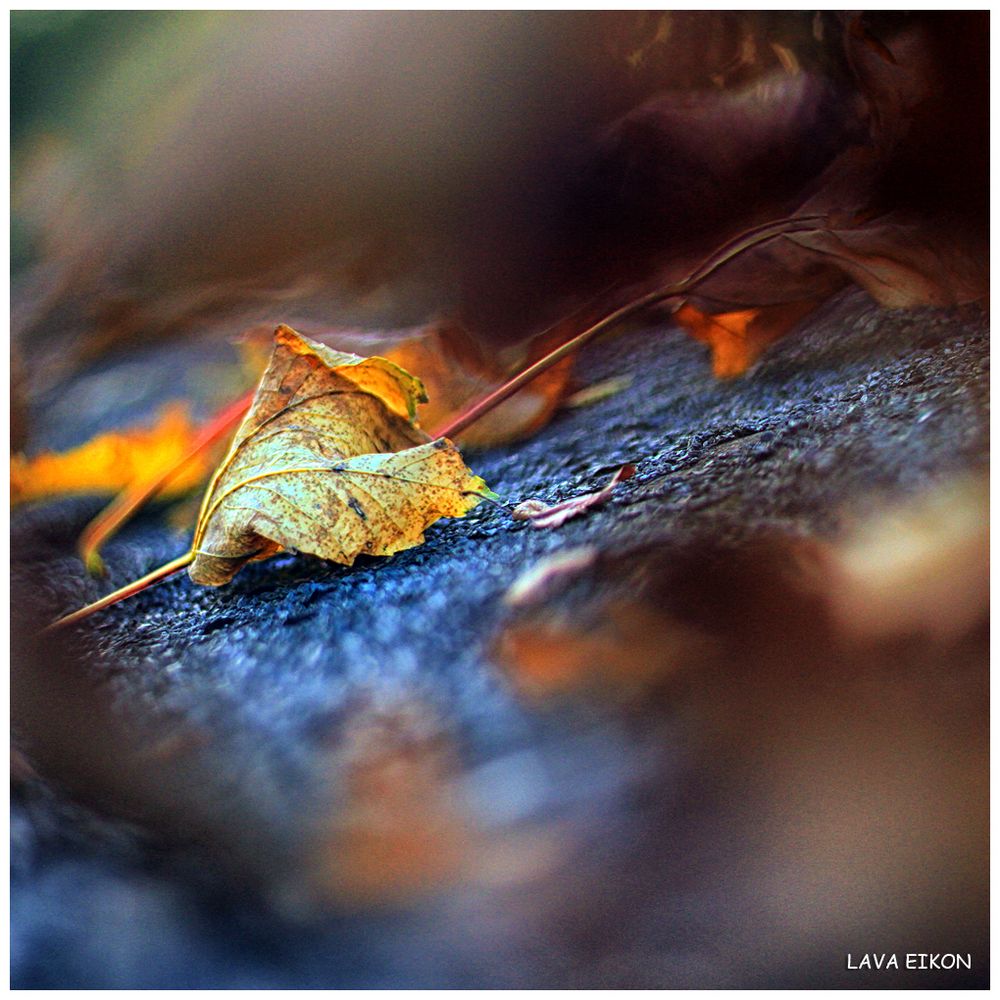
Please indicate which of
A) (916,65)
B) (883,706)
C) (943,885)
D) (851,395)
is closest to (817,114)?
(916,65)

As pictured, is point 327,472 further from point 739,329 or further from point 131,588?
point 739,329

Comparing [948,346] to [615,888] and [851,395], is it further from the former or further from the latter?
[615,888]

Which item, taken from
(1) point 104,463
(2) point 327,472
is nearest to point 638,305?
(2) point 327,472

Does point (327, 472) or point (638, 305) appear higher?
point (638, 305)

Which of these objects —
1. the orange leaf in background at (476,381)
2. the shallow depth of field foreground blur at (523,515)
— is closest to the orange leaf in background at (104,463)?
the shallow depth of field foreground blur at (523,515)

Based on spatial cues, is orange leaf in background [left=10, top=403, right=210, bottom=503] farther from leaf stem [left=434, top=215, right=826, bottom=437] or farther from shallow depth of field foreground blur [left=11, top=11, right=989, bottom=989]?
leaf stem [left=434, top=215, right=826, bottom=437]

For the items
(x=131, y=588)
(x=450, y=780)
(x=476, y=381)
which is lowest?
(x=450, y=780)

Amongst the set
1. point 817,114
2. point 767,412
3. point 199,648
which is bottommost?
point 199,648
